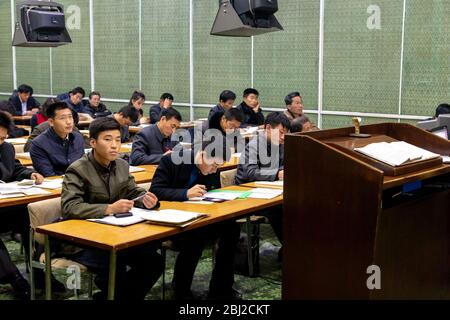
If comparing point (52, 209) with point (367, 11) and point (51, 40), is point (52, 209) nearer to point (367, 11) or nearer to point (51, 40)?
point (51, 40)

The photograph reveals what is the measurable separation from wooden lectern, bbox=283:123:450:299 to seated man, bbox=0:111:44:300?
194 centimetres

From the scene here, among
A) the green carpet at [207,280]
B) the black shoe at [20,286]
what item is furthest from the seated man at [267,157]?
the black shoe at [20,286]

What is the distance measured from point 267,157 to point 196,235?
1.35m

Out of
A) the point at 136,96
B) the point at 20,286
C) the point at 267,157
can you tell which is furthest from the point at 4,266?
the point at 136,96

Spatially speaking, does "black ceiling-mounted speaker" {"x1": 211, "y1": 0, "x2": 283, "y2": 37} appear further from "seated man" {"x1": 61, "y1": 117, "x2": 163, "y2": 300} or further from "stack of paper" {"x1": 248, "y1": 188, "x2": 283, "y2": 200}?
"seated man" {"x1": 61, "y1": 117, "x2": 163, "y2": 300}

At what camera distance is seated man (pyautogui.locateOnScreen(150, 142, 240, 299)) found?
411cm

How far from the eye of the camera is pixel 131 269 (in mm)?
3598

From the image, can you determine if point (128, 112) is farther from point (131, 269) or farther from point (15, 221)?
point (131, 269)

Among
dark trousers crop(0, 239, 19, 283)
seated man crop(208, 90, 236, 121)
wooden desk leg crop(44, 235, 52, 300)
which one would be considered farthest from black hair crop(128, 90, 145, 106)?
wooden desk leg crop(44, 235, 52, 300)

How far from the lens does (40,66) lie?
12.8 metres

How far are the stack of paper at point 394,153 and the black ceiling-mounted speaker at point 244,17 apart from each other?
3020 mm

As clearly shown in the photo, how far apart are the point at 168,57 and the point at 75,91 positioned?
6.05 ft

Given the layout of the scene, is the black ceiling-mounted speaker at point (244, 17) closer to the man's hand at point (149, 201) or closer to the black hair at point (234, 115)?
the black hair at point (234, 115)
